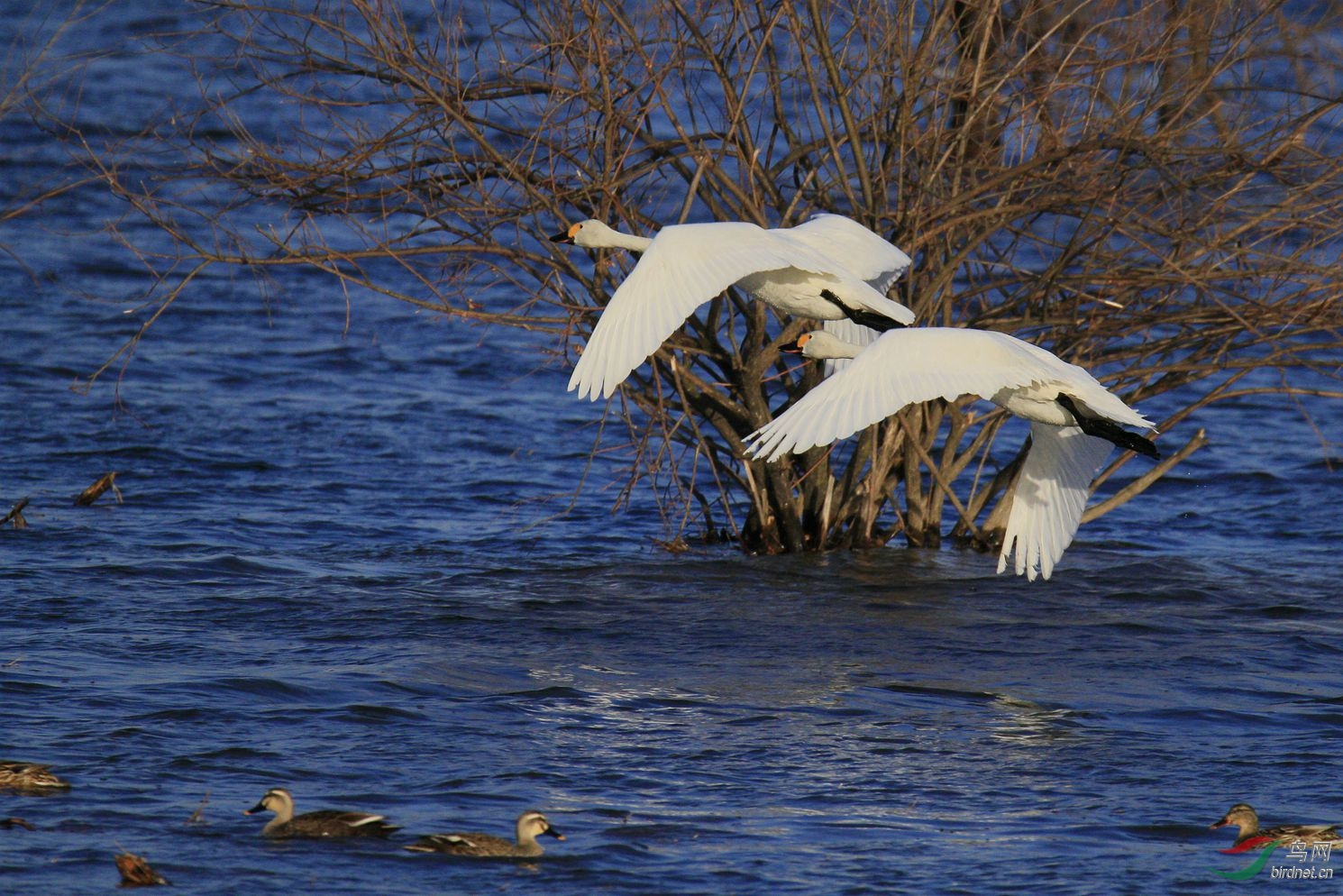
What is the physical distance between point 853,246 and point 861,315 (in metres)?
0.49

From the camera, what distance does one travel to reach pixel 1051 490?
8.96 m

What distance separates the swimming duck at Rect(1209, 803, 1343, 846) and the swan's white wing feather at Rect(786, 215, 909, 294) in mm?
3163

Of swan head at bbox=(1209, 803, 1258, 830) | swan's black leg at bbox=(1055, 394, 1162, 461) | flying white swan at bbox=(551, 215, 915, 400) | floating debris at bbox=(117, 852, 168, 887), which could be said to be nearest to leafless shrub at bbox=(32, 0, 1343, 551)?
flying white swan at bbox=(551, 215, 915, 400)

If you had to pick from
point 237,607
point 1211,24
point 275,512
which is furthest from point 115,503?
point 1211,24

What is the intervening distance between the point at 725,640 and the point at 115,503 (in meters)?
4.43

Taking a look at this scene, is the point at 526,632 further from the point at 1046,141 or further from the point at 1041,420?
the point at 1046,141

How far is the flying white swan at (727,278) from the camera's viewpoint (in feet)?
24.3

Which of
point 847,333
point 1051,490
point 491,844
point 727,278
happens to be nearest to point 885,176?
point 847,333

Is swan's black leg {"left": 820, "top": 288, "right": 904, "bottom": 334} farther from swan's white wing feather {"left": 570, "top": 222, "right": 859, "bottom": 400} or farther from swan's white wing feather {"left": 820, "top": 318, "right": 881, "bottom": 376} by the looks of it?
A: swan's white wing feather {"left": 820, "top": 318, "right": 881, "bottom": 376}

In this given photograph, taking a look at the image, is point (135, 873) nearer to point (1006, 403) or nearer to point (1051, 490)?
point (1006, 403)

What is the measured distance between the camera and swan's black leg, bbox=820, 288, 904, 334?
841cm

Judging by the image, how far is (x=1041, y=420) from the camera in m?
8.49

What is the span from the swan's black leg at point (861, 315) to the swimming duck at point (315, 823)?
340 centimetres

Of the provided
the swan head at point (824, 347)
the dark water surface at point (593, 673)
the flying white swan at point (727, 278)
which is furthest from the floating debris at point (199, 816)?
the swan head at point (824, 347)
